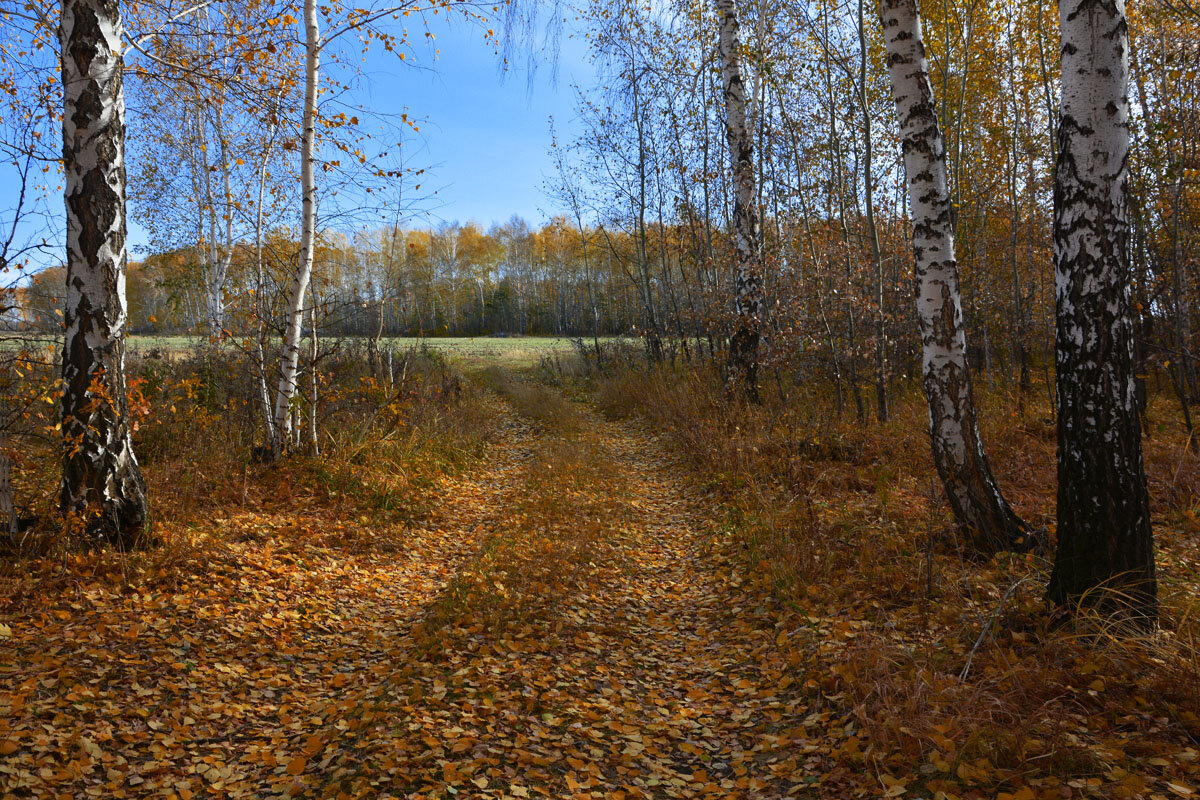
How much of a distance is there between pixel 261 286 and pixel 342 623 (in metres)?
5.19

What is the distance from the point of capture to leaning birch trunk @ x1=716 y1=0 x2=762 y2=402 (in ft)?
34.9

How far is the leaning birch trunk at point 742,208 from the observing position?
10.6 meters

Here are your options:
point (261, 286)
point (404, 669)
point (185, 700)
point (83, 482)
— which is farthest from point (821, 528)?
point (261, 286)

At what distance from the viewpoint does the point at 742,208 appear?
11.1m

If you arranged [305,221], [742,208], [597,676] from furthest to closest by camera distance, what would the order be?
[742,208] → [305,221] → [597,676]

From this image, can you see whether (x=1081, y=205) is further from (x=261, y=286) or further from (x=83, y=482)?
(x=261, y=286)

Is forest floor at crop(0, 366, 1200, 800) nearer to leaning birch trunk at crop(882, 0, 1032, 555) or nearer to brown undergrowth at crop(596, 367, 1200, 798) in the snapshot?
brown undergrowth at crop(596, 367, 1200, 798)

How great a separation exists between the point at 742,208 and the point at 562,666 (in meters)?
9.01

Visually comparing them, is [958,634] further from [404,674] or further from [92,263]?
[92,263]

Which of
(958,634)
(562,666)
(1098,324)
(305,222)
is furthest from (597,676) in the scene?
(305,222)

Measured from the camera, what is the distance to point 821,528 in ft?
19.8

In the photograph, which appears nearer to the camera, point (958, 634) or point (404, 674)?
point (958, 634)

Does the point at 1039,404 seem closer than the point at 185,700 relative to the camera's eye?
No

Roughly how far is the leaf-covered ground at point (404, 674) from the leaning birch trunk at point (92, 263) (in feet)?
2.18
